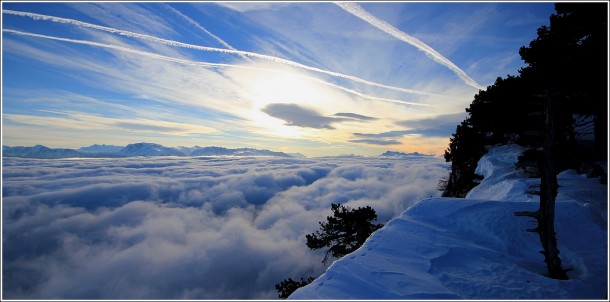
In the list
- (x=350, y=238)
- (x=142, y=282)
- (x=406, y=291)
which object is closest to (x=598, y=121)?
(x=406, y=291)

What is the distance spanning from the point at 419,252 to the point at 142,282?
220332mm

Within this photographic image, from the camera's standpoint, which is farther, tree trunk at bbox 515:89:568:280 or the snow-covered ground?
tree trunk at bbox 515:89:568:280

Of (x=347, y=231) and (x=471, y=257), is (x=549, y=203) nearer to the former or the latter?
(x=471, y=257)

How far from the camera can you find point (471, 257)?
898cm

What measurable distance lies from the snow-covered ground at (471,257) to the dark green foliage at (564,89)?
10.5 ft

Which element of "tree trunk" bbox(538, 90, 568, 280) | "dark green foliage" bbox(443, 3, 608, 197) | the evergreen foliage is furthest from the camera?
the evergreen foliage

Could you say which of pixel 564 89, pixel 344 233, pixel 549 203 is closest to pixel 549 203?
pixel 549 203

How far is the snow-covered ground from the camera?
23.9ft

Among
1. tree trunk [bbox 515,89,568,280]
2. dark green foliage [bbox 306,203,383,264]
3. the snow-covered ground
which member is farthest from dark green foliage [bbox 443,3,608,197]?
dark green foliage [bbox 306,203,383,264]

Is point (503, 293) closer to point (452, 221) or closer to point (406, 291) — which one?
point (406, 291)

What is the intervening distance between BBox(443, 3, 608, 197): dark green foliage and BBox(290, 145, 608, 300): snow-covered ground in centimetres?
319

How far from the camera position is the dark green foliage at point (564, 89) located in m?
10.1

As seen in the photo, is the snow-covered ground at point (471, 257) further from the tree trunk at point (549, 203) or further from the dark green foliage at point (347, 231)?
the dark green foliage at point (347, 231)

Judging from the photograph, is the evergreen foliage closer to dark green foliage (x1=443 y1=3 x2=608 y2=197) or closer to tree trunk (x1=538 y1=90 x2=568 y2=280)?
dark green foliage (x1=443 y1=3 x2=608 y2=197)
